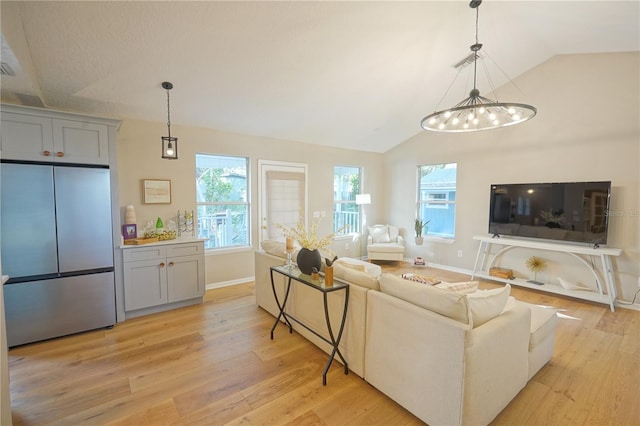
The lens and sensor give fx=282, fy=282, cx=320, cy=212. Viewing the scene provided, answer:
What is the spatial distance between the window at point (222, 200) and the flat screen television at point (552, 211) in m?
4.36

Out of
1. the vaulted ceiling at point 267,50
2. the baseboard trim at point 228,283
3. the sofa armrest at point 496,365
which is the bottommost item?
the baseboard trim at point 228,283

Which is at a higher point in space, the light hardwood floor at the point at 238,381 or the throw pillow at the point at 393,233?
the throw pillow at the point at 393,233

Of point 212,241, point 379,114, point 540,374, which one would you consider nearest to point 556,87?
point 379,114

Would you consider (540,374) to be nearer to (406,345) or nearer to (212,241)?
(406,345)

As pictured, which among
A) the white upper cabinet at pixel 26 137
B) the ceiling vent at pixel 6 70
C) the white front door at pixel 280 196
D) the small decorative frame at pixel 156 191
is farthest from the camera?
the white front door at pixel 280 196

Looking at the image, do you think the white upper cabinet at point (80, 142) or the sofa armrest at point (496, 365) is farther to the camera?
the white upper cabinet at point (80, 142)

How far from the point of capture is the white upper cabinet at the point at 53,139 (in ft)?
8.77

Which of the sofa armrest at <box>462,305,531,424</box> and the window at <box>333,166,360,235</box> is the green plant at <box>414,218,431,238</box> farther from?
the sofa armrest at <box>462,305,531,424</box>

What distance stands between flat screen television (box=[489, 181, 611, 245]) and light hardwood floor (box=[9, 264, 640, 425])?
132 centimetres

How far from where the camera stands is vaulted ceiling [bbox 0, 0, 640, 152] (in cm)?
234

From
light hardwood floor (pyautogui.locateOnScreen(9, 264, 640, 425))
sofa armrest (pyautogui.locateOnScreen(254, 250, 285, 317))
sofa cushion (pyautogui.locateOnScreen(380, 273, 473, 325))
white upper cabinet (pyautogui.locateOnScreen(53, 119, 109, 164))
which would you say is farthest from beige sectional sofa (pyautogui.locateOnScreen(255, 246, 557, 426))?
white upper cabinet (pyautogui.locateOnScreen(53, 119, 109, 164))

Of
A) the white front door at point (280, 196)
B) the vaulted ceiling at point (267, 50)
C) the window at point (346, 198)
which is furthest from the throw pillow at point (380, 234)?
the vaulted ceiling at point (267, 50)

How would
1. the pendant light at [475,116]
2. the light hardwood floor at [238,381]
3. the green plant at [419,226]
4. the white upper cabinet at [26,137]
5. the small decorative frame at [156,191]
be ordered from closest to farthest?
the light hardwood floor at [238,381], the pendant light at [475,116], the white upper cabinet at [26,137], the small decorative frame at [156,191], the green plant at [419,226]

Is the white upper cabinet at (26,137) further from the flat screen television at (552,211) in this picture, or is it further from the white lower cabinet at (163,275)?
the flat screen television at (552,211)
